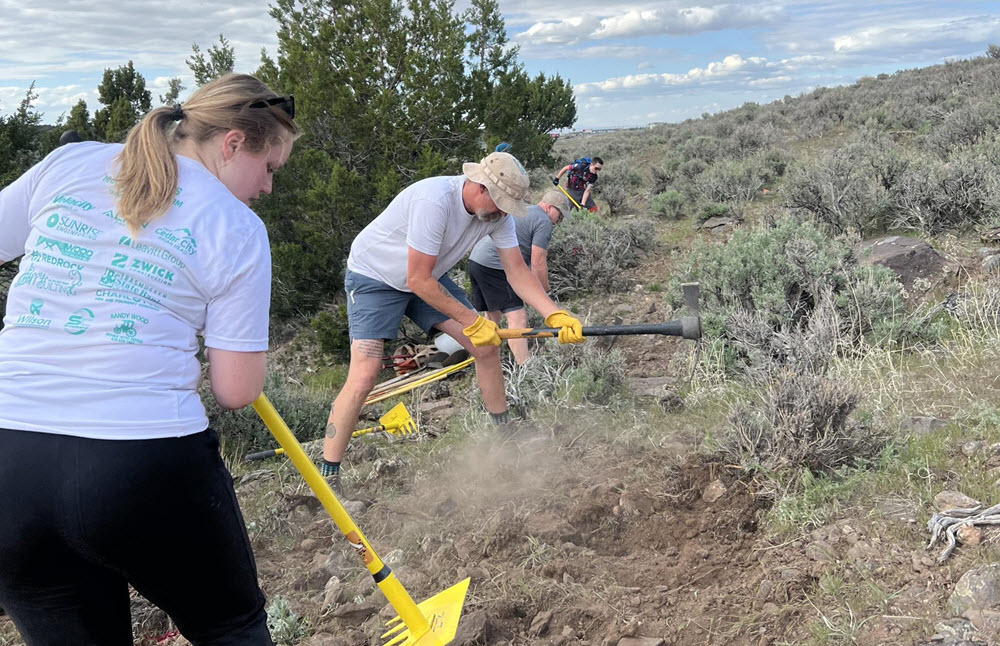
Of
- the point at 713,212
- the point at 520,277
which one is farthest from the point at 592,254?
the point at 520,277

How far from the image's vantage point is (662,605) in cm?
277

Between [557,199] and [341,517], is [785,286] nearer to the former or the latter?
[557,199]

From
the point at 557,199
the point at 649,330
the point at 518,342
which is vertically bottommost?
the point at 518,342

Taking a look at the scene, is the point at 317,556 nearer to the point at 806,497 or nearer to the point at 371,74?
the point at 806,497

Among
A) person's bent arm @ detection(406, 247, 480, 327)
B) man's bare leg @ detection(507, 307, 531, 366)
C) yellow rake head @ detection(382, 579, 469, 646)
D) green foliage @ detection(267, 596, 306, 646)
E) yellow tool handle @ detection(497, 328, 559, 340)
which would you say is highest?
person's bent arm @ detection(406, 247, 480, 327)

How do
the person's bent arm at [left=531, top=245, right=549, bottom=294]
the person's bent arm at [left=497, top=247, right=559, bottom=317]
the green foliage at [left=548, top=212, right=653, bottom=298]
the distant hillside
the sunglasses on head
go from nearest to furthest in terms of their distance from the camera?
the sunglasses on head, the person's bent arm at [left=497, top=247, right=559, bottom=317], the person's bent arm at [left=531, top=245, right=549, bottom=294], the distant hillside, the green foliage at [left=548, top=212, right=653, bottom=298]

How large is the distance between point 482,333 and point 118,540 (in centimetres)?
270

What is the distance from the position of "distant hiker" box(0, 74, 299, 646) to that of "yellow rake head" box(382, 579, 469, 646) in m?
0.85

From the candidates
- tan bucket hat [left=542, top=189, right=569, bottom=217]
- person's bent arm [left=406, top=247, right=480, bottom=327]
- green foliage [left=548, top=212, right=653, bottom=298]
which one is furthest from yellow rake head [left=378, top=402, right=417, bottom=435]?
green foliage [left=548, top=212, right=653, bottom=298]

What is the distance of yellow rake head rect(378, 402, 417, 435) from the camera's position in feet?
18.0

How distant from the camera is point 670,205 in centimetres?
1273

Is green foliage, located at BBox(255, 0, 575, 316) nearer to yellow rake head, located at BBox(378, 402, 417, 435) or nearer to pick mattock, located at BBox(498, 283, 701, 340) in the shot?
A: yellow rake head, located at BBox(378, 402, 417, 435)

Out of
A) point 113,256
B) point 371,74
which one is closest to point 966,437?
point 113,256

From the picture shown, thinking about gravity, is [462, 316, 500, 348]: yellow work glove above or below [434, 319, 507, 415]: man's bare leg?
above
